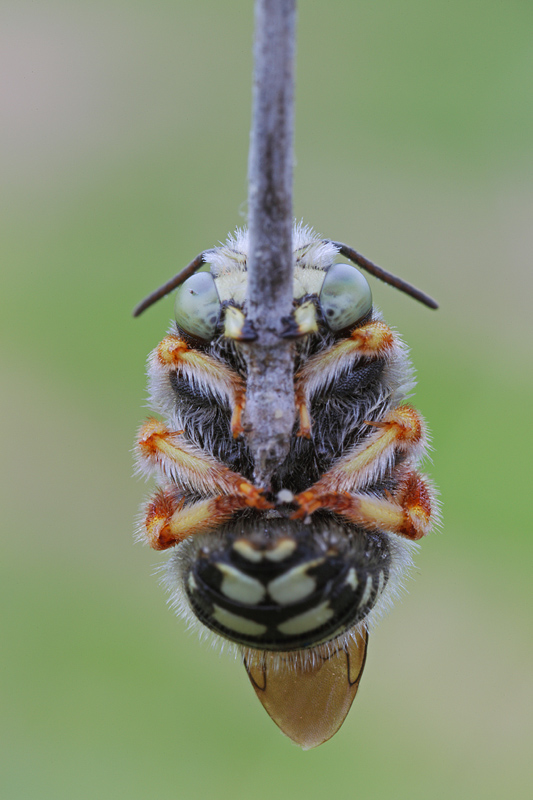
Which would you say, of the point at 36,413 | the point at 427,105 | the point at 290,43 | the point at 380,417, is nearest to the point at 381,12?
the point at 427,105

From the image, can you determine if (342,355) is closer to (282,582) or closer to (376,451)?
(376,451)

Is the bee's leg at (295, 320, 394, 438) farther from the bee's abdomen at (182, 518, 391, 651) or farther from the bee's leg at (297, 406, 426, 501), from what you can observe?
the bee's abdomen at (182, 518, 391, 651)

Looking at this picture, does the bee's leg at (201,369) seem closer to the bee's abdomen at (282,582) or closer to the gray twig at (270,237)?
the gray twig at (270,237)

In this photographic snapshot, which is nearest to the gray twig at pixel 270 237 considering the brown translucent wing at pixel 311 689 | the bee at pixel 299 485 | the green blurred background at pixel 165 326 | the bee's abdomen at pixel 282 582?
the bee at pixel 299 485

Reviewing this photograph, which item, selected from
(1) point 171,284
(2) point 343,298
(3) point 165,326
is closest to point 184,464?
(1) point 171,284

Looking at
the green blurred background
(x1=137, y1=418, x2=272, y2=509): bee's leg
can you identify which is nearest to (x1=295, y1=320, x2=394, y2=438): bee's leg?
(x1=137, y1=418, x2=272, y2=509): bee's leg

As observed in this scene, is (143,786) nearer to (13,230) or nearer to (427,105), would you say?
(13,230)

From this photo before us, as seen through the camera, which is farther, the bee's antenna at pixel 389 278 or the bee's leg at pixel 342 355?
the bee's leg at pixel 342 355
